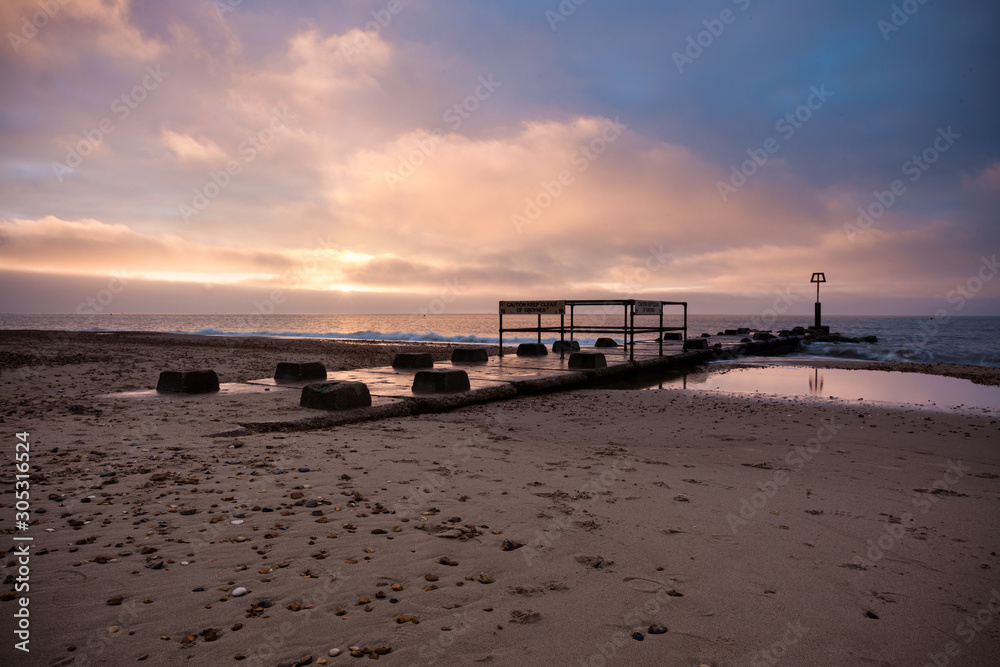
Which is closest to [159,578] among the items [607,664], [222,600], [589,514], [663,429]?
[222,600]

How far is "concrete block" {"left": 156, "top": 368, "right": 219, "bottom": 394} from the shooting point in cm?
851

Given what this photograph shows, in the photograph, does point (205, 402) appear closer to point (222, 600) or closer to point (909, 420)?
point (222, 600)

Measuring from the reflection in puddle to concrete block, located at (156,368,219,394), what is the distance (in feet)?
30.4

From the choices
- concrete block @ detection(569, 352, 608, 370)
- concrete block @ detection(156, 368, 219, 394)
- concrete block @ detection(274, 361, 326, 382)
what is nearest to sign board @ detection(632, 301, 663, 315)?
concrete block @ detection(569, 352, 608, 370)

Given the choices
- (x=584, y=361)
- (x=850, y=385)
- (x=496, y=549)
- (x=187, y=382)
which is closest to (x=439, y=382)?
(x=187, y=382)

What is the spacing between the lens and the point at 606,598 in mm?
2680

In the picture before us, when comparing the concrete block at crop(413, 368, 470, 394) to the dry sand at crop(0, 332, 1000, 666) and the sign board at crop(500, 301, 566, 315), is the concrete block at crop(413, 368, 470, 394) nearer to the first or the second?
the dry sand at crop(0, 332, 1000, 666)

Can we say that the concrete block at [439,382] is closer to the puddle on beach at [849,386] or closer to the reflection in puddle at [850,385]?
the puddle on beach at [849,386]

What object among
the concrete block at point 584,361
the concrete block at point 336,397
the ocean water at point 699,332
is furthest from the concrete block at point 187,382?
the ocean water at point 699,332

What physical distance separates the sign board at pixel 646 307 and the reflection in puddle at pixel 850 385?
2.07 metres

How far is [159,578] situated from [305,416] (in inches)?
160

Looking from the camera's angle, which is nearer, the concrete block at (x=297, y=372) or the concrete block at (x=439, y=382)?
the concrete block at (x=439, y=382)

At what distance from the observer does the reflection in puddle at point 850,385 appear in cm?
1114

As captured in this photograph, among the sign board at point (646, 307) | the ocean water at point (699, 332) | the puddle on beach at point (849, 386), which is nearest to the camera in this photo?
the puddle on beach at point (849, 386)
